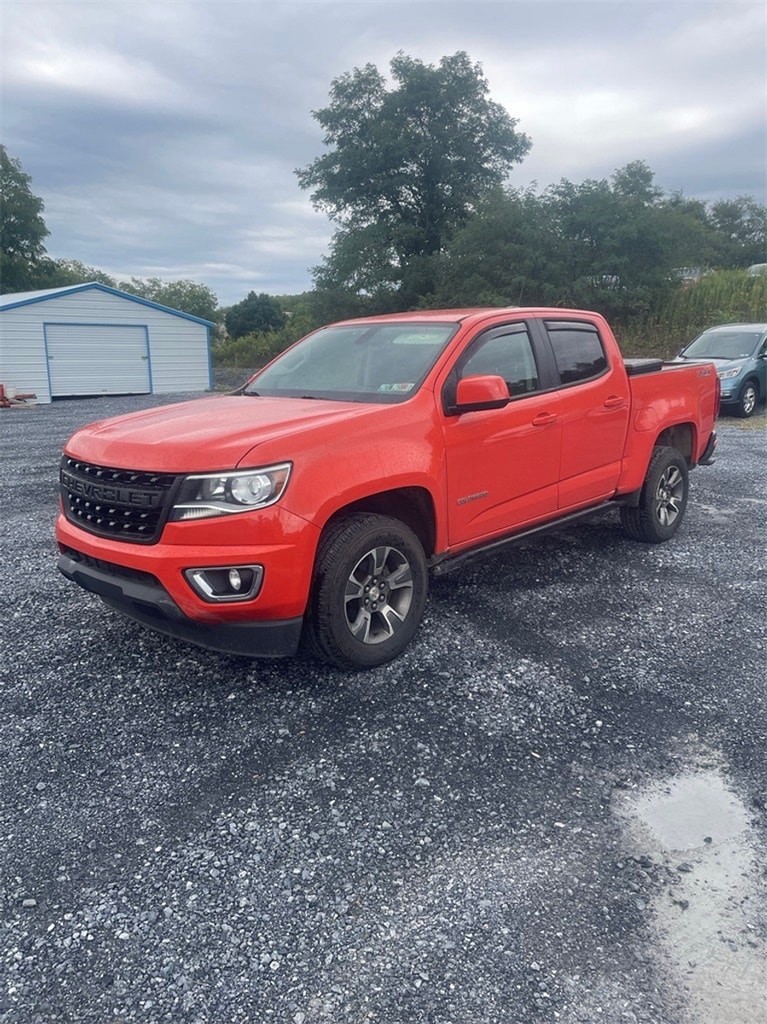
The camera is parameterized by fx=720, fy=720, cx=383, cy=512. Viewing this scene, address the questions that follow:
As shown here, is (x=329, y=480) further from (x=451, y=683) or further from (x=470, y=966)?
(x=470, y=966)

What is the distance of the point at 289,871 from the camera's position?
7.93ft

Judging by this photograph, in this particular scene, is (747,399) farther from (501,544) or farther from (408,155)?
(408,155)

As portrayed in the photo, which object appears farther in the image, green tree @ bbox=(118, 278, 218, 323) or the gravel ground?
green tree @ bbox=(118, 278, 218, 323)

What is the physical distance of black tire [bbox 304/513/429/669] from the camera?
3.46 m

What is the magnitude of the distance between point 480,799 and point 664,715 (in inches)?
43.3

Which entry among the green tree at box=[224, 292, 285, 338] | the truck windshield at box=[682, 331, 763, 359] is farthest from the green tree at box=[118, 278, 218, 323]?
the truck windshield at box=[682, 331, 763, 359]

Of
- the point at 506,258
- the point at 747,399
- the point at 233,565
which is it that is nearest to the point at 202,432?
the point at 233,565

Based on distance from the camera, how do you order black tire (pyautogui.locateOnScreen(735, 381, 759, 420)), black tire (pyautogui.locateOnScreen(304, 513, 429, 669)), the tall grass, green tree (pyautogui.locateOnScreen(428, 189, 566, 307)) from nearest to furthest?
black tire (pyautogui.locateOnScreen(304, 513, 429, 669)) < black tire (pyautogui.locateOnScreen(735, 381, 759, 420)) < the tall grass < green tree (pyautogui.locateOnScreen(428, 189, 566, 307))

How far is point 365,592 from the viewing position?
3656 millimetres

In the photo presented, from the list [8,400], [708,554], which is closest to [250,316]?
[8,400]

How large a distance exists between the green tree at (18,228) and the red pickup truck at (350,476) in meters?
51.3

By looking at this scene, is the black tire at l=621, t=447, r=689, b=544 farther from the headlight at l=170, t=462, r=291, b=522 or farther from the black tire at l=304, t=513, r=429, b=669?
the headlight at l=170, t=462, r=291, b=522

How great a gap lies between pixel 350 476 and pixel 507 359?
165 cm

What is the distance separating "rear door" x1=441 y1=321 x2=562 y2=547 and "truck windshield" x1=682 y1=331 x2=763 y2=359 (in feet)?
35.7
